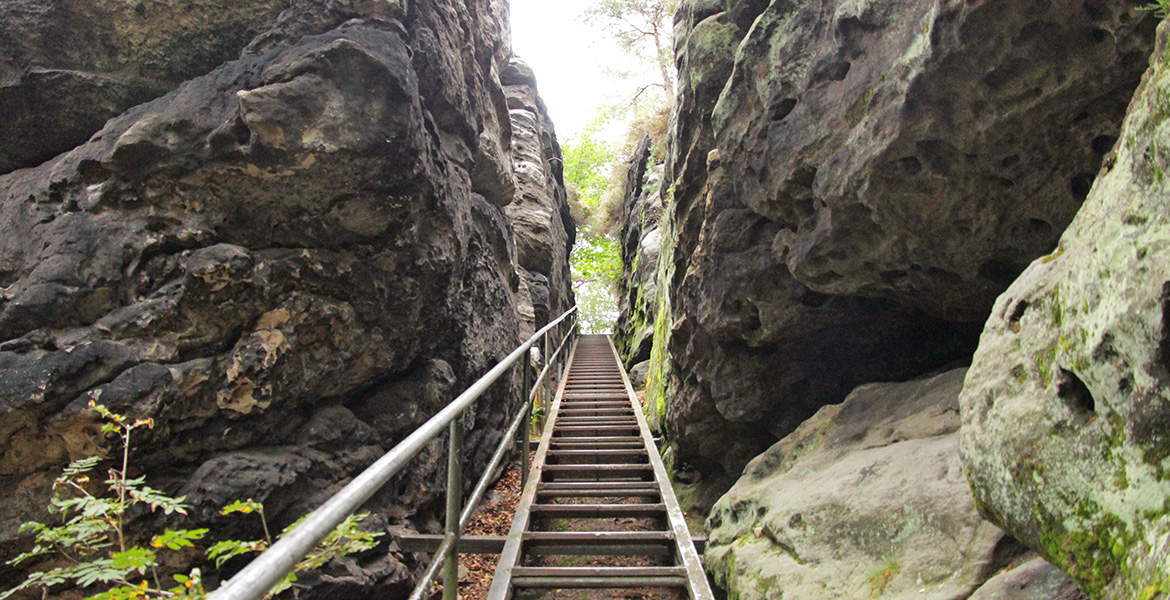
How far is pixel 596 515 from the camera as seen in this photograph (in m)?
4.10

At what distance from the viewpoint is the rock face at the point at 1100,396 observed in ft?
4.41

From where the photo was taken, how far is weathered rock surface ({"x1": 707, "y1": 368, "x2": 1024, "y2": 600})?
7.03 feet

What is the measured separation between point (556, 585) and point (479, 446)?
2532 mm

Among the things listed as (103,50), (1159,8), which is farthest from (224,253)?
(1159,8)

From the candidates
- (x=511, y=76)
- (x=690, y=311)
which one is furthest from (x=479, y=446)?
(x=511, y=76)

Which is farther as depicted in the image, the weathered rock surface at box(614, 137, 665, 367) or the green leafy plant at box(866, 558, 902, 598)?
the weathered rock surface at box(614, 137, 665, 367)

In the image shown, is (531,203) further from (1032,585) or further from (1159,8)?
(1032,585)

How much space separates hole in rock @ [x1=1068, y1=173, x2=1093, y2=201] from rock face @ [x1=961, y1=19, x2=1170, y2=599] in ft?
3.11

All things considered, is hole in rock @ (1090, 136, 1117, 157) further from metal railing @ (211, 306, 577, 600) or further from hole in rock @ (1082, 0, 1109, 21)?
metal railing @ (211, 306, 577, 600)

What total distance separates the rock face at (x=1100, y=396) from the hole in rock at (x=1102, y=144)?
881mm

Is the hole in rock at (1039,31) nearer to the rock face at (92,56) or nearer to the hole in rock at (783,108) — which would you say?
the hole in rock at (783,108)

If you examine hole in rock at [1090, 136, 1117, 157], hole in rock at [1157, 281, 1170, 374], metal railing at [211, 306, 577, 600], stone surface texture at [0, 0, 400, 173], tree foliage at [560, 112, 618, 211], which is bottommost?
metal railing at [211, 306, 577, 600]

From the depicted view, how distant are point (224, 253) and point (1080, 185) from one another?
4.38 metres

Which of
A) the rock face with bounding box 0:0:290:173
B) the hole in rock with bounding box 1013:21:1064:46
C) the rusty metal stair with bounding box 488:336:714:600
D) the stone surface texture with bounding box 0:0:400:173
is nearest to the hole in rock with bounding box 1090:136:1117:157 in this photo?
the hole in rock with bounding box 1013:21:1064:46
